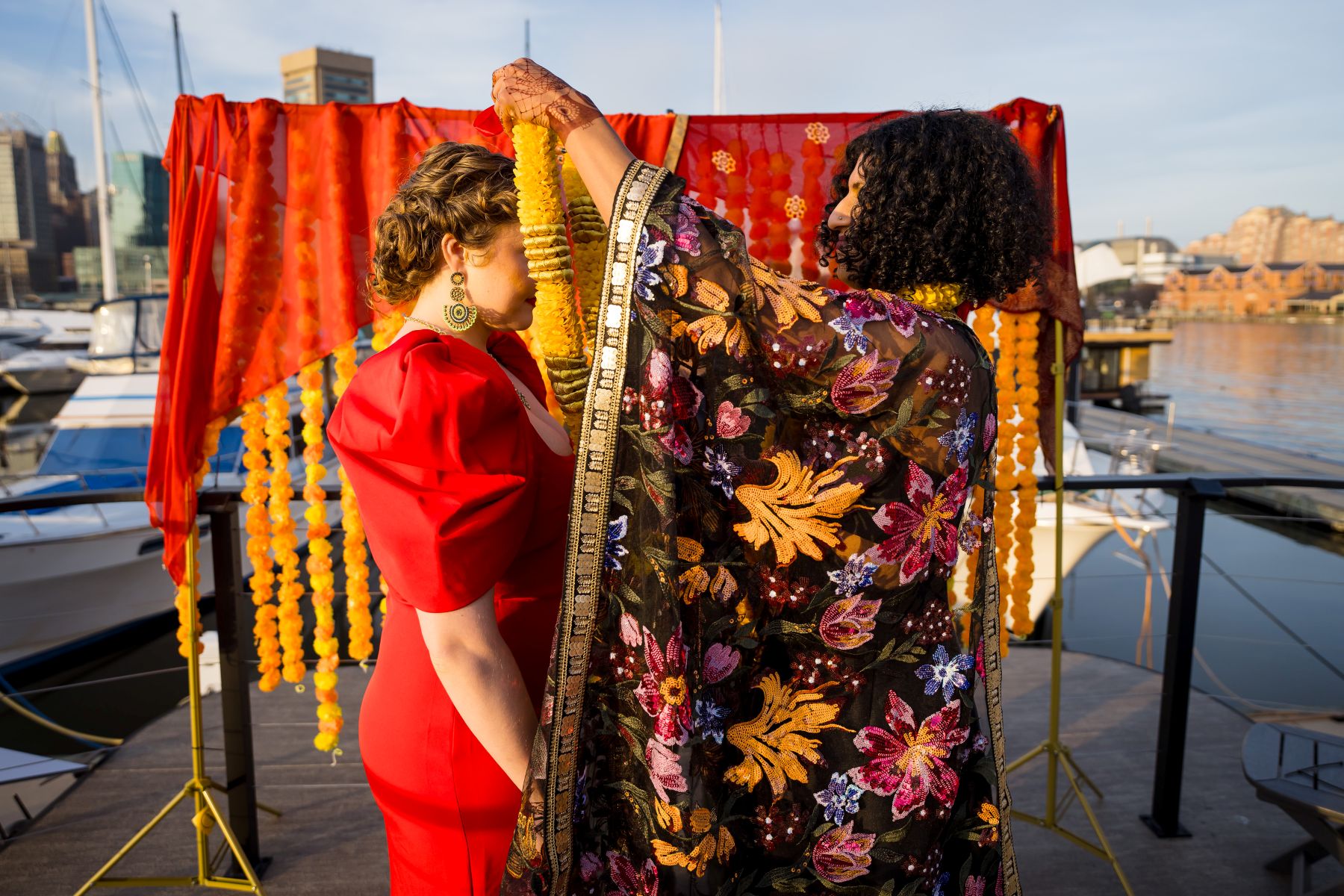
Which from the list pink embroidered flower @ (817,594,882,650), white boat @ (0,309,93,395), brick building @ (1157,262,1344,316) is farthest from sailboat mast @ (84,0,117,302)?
brick building @ (1157,262,1344,316)

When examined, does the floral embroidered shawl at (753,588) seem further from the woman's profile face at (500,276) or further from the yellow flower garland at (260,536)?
the yellow flower garland at (260,536)

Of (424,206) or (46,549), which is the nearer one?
(424,206)

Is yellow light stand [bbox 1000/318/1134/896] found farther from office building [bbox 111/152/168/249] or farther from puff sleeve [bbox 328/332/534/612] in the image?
office building [bbox 111/152/168/249]

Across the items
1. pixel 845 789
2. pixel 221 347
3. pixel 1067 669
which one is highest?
pixel 221 347

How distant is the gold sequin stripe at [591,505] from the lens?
35.1 inches

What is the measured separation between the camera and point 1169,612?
7.49 ft

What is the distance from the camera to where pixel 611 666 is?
94 cm

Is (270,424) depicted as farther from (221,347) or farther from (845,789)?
(845,789)

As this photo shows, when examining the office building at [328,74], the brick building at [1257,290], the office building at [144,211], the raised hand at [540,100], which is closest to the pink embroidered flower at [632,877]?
the raised hand at [540,100]

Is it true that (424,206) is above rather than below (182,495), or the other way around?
above

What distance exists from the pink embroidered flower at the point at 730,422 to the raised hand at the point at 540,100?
38cm

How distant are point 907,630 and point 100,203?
14.9 m

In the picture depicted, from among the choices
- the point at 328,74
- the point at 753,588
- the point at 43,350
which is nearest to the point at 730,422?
the point at 753,588

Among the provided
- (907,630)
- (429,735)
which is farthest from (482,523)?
(907,630)
